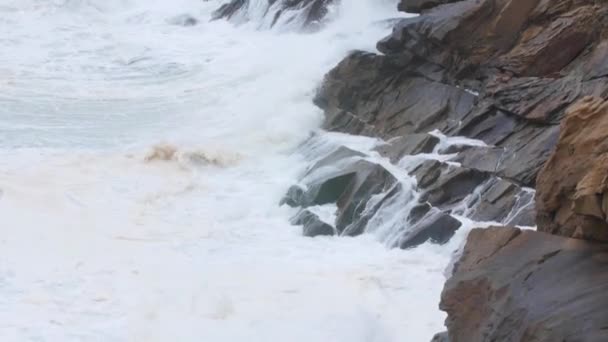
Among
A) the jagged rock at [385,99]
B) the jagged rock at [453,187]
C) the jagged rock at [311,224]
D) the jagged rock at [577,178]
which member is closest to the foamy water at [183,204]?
the jagged rock at [311,224]

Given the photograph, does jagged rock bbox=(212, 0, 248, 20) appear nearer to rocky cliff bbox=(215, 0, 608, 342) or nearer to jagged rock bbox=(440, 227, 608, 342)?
rocky cliff bbox=(215, 0, 608, 342)

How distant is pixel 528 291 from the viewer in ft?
18.1

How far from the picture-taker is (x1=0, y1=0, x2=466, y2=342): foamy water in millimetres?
8133

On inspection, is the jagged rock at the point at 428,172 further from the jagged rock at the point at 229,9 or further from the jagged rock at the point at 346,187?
the jagged rock at the point at 229,9

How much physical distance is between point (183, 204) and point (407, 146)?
2.86m

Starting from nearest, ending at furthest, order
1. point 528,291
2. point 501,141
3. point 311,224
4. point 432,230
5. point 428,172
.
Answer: point 528,291 → point 432,230 → point 501,141 → point 428,172 → point 311,224

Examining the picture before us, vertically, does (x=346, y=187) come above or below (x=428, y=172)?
below

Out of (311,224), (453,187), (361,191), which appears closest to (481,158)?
(453,187)

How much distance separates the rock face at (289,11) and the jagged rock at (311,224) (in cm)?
641

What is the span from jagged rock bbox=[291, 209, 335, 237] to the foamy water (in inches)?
4.6

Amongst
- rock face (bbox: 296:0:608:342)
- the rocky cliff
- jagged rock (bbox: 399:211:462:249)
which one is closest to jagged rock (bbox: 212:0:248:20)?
rock face (bbox: 296:0:608:342)

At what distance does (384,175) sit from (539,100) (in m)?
1.92

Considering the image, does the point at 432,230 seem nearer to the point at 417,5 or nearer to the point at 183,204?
the point at 183,204

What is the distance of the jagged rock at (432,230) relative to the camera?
9.08 metres
